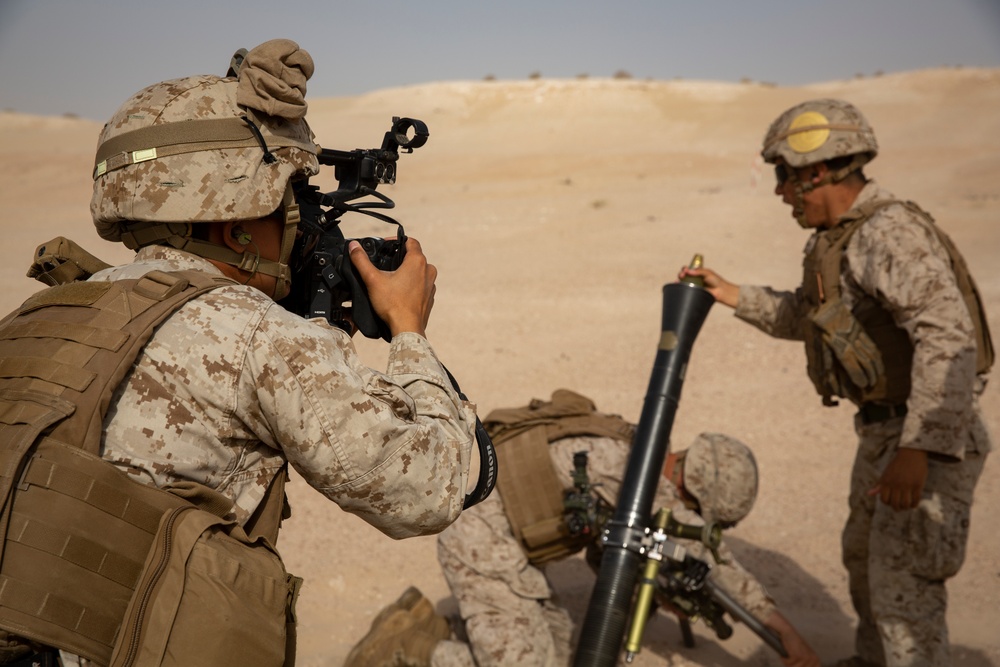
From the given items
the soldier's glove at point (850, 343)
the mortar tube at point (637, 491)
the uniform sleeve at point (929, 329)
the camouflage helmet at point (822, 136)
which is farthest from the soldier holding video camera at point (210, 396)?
the camouflage helmet at point (822, 136)

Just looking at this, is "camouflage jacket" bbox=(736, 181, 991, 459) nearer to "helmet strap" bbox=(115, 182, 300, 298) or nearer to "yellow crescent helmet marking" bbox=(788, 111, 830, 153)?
"yellow crescent helmet marking" bbox=(788, 111, 830, 153)

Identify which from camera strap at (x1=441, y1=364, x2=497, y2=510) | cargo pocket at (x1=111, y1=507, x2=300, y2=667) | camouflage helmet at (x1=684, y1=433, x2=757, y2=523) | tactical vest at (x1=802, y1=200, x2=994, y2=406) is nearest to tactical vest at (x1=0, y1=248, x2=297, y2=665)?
cargo pocket at (x1=111, y1=507, x2=300, y2=667)

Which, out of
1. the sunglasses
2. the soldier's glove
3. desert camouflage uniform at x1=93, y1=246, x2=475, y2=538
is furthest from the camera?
the sunglasses

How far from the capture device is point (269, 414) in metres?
1.75

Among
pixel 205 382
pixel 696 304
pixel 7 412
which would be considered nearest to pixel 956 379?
pixel 696 304

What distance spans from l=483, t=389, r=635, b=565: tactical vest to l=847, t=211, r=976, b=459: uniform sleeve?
1.18 meters

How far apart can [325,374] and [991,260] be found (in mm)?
12668

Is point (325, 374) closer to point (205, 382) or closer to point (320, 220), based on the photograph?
point (205, 382)

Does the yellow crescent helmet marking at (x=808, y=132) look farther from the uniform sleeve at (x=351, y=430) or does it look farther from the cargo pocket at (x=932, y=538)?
the uniform sleeve at (x=351, y=430)

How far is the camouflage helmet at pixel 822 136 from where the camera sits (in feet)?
13.9

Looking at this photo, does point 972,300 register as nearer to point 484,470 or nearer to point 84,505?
point 484,470

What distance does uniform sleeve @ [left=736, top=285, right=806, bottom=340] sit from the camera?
4652 mm

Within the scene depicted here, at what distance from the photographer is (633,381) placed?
862 cm

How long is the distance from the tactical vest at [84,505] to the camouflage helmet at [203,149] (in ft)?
0.84
